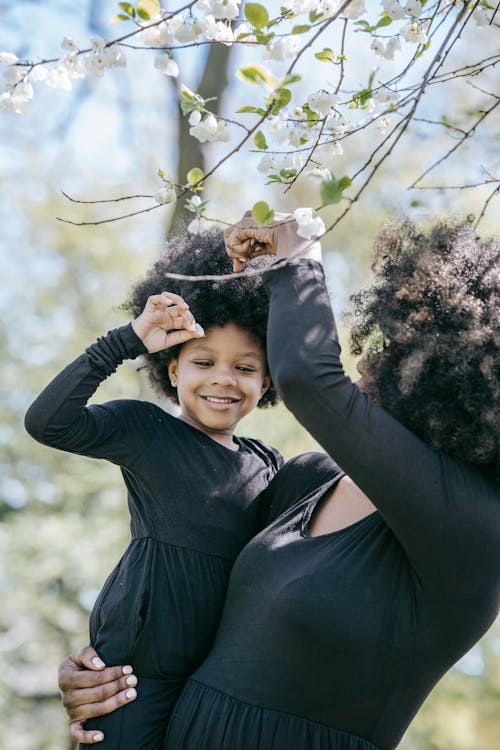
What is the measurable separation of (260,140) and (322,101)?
0.25 m

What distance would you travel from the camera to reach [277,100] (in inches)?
79.9

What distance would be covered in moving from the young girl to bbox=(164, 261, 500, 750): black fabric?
0.86 ft

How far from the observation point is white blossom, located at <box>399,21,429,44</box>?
8.00ft

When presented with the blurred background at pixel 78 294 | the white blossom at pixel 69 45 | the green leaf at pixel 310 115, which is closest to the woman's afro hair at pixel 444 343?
the green leaf at pixel 310 115

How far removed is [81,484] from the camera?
390 inches

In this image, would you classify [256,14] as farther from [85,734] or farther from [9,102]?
[85,734]

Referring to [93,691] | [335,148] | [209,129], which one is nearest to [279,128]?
[209,129]

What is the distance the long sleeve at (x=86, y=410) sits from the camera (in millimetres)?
2656

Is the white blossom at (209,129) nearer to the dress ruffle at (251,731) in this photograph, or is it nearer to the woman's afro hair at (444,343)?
the woman's afro hair at (444,343)

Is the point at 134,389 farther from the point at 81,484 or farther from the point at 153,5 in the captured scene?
the point at 153,5

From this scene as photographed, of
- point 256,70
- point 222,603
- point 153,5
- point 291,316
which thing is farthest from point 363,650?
point 153,5

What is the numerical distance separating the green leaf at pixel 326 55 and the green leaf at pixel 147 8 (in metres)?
0.43

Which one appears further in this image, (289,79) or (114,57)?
(114,57)

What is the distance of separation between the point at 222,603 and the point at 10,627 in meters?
8.23
